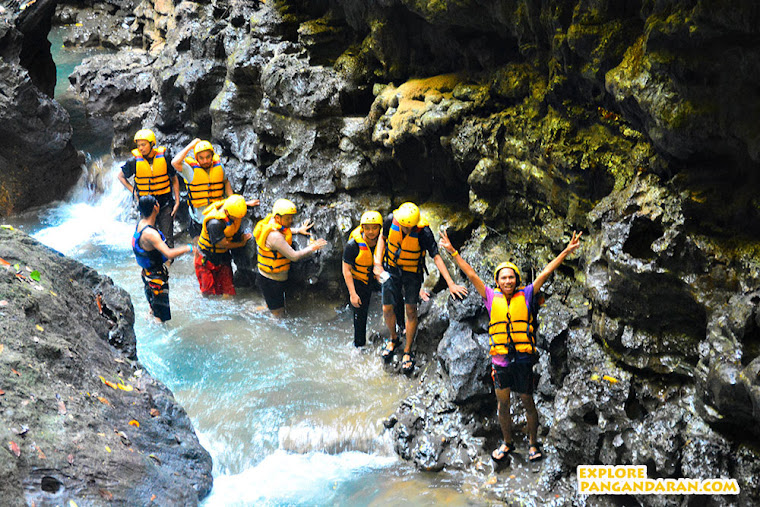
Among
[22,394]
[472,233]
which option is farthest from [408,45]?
[22,394]

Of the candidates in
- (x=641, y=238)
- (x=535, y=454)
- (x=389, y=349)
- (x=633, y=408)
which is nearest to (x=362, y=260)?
(x=389, y=349)

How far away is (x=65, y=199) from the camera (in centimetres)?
1373

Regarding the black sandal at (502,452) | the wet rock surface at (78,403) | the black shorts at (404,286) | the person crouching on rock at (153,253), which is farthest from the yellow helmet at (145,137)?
the black sandal at (502,452)

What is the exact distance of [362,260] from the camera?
7668mm

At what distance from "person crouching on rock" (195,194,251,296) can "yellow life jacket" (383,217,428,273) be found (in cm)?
256

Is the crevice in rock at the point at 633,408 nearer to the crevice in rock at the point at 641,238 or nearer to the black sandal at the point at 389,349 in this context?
the crevice in rock at the point at 641,238

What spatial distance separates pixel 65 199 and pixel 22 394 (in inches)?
424

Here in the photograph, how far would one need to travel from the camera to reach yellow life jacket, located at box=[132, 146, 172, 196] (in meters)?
10.0

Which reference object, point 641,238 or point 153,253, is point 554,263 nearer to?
point 641,238

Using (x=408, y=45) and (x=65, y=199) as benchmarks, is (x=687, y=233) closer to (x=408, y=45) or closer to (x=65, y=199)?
(x=408, y=45)

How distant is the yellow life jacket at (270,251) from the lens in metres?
8.42

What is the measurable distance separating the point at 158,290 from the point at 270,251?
62.0 inches

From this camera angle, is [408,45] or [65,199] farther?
[65,199]

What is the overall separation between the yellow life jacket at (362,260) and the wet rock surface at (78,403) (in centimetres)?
268
